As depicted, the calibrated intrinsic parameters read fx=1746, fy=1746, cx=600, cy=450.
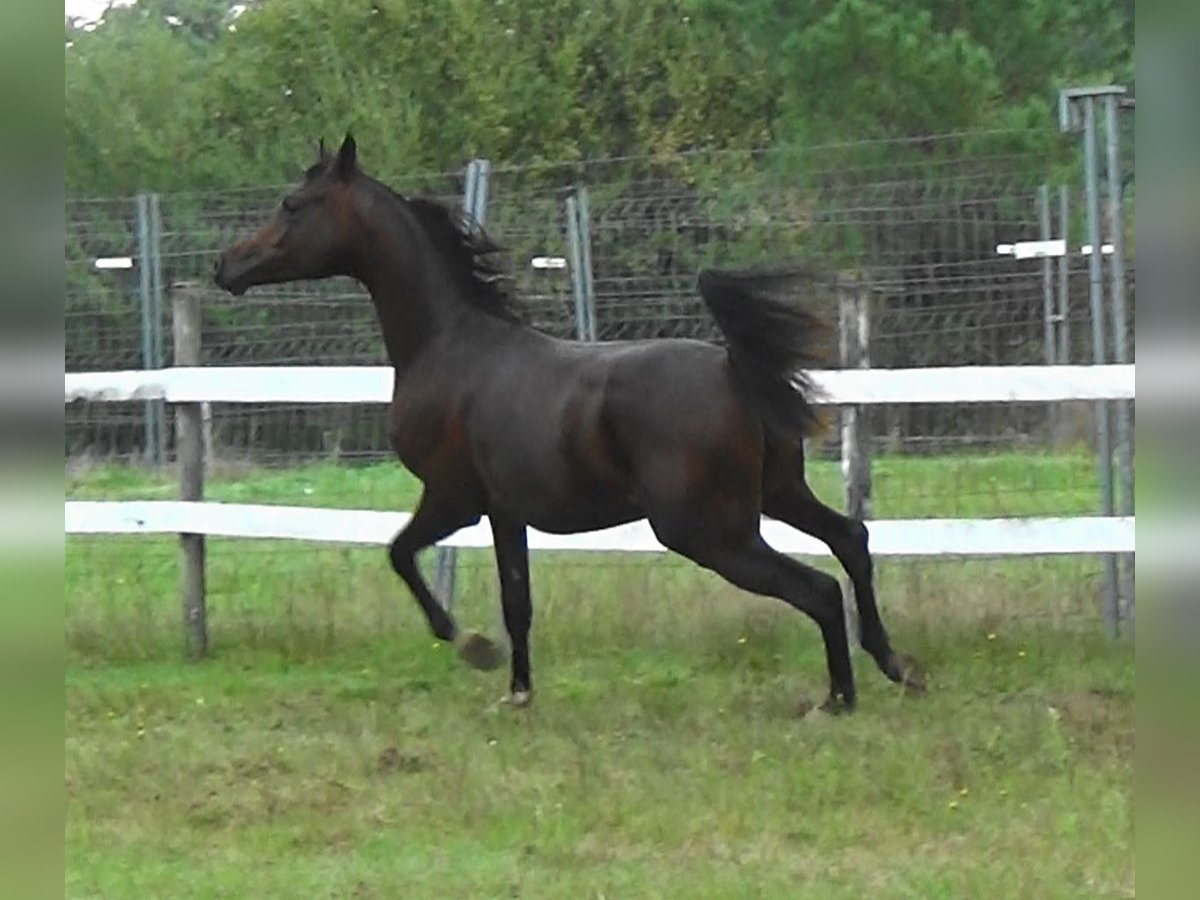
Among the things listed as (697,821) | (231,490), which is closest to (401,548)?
(697,821)

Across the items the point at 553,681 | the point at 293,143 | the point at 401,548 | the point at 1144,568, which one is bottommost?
the point at 553,681

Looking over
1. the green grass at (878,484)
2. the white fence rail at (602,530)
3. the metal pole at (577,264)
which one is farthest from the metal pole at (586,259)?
the green grass at (878,484)

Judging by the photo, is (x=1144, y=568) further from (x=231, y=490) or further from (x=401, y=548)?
(x=231, y=490)

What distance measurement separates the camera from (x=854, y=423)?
7.63m

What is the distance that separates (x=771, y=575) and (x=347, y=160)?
2.58m

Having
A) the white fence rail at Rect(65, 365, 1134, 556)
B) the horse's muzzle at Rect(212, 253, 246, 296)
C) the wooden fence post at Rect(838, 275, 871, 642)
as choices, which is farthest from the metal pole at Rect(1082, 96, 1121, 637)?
the horse's muzzle at Rect(212, 253, 246, 296)

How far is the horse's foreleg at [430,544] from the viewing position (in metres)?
7.00

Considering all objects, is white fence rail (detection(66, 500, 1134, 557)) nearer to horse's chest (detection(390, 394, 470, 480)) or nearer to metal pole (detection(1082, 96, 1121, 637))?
metal pole (detection(1082, 96, 1121, 637))

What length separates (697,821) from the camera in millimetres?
4918

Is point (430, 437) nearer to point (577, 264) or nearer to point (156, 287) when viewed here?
point (577, 264)

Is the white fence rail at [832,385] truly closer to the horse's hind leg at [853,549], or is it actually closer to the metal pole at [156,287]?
the horse's hind leg at [853,549]

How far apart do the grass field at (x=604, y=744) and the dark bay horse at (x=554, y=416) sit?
1.76ft

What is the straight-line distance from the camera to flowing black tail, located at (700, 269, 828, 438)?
6.17m

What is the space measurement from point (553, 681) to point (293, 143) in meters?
20.4
